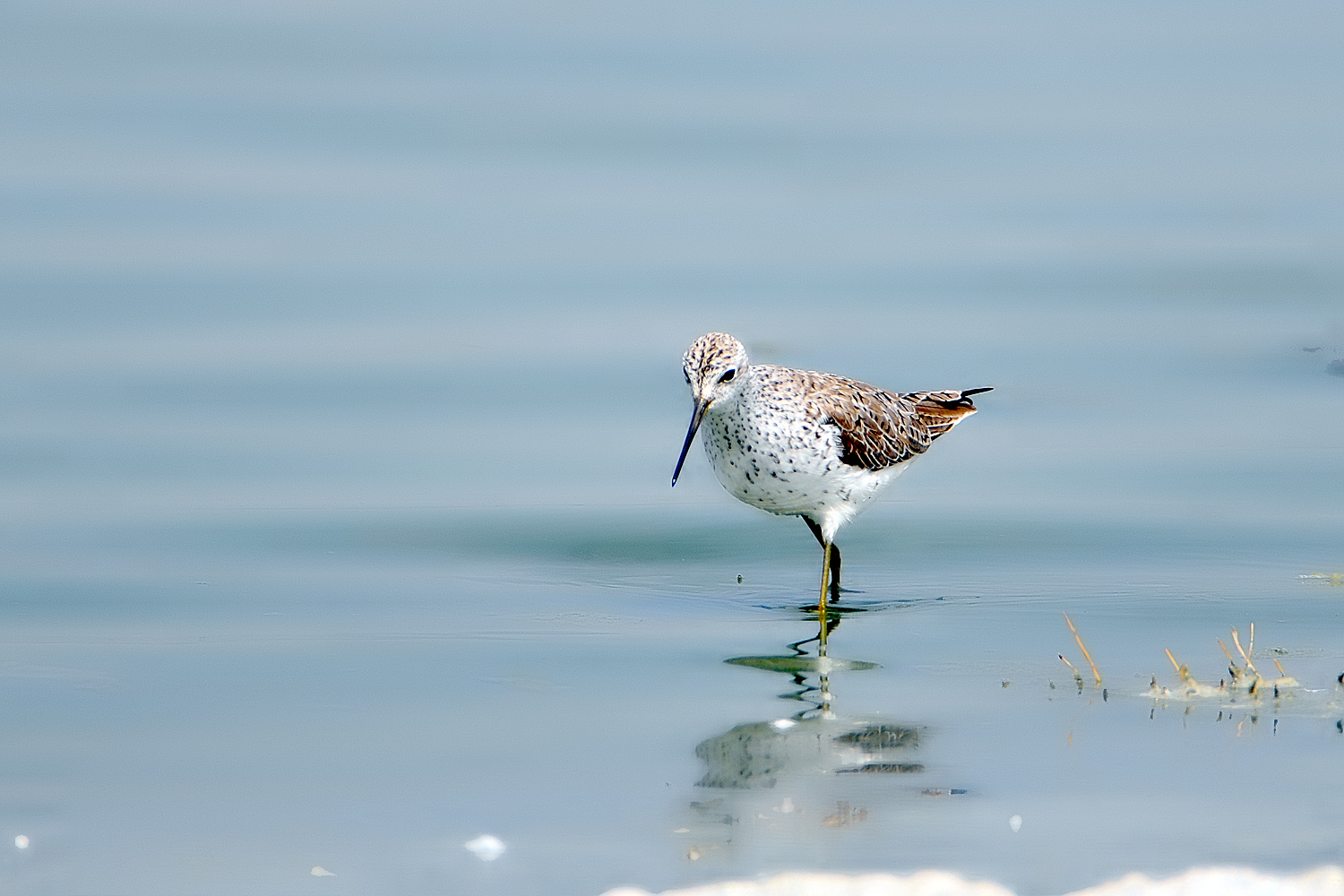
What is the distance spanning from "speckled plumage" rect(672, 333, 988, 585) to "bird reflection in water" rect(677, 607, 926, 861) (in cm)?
172

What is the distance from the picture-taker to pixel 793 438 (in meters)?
9.05

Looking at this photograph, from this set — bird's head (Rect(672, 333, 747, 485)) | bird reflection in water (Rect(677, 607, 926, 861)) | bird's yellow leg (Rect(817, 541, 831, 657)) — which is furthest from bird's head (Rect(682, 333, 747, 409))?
bird reflection in water (Rect(677, 607, 926, 861))

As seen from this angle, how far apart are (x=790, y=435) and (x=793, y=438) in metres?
0.02

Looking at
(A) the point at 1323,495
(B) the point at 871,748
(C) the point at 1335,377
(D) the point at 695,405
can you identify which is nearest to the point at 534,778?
(B) the point at 871,748

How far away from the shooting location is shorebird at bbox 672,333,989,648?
8.95 metres

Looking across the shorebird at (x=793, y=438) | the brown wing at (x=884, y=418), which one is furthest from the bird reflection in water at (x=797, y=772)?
the brown wing at (x=884, y=418)

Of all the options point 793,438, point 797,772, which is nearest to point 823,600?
point 793,438

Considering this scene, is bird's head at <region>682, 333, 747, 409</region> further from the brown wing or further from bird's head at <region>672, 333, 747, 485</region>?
the brown wing

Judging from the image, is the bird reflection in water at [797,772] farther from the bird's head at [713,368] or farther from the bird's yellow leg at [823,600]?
the bird's head at [713,368]

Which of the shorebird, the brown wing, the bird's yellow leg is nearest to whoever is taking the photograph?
the bird's yellow leg

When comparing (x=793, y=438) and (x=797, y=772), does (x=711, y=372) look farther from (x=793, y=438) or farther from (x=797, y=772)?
(x=797, y=772)

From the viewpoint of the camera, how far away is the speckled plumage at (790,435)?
8.95 meters

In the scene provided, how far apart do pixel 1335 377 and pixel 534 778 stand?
869 centimetres

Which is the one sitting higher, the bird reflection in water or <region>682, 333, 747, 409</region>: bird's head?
<region>682, 333, 747, 409</region>: bird's head
